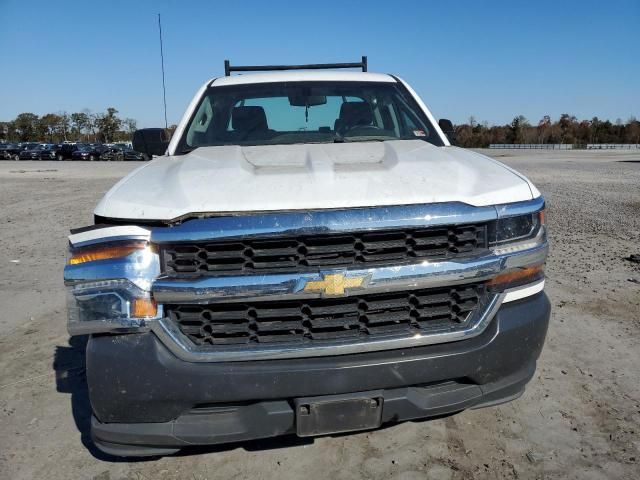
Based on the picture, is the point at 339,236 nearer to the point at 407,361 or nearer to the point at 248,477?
the point at 407,361

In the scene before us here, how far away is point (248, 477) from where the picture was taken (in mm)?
2588

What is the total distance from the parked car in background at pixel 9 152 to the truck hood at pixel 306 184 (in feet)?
185

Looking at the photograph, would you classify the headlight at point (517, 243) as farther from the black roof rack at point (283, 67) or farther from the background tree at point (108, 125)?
the background tree at point (108, 125)

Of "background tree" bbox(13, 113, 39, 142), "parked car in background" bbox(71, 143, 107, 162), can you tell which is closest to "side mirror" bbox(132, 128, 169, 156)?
"parked car in background" bbox(71, 143, 107, 162)

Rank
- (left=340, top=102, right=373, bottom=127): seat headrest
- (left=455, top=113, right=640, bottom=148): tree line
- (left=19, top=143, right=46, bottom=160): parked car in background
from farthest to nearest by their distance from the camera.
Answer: (left=455, top=113, right=640, bottom=148): tree line, (left=19, top=143, right=46, bottom=160): parked car in background, (left=340, top=102, right=373, bottom=127): seat headrest

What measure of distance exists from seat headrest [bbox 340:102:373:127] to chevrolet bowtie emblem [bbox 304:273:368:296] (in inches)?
81.0

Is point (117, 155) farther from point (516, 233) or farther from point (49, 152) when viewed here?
point (516, 233)

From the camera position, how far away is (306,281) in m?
2.11

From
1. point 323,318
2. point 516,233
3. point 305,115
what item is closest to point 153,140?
point 305,115

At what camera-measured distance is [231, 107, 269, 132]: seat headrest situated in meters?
3.75

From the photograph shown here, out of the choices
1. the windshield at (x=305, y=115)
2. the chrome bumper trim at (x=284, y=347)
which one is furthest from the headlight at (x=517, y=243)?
the windshield at (x=305, y=115)

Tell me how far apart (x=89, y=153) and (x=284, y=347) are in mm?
51957

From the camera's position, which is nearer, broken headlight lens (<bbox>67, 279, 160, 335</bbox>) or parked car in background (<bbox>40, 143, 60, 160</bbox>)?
broken headlight lens (<bbox>67, 279, 160, 335</bbox>)

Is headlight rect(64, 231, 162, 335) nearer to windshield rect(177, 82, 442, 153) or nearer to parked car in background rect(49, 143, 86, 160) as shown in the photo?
windshield rect(177, 82, 442, 153)
